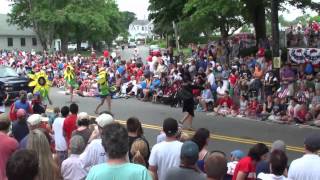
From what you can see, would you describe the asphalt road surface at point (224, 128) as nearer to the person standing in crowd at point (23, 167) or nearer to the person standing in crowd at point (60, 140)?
the person standing in crowd at point (60, 140)

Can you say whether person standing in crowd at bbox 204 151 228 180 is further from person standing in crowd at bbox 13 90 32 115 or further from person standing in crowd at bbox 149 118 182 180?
person standing in crowd at bbox 13 90 32 115

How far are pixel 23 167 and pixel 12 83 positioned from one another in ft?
64.0

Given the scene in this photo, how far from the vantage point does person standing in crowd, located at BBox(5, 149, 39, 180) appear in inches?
171

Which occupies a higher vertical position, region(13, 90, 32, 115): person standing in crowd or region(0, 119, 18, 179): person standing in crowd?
region(13, 90, 32, 115): person standing in crowd

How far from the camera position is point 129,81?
25844mm

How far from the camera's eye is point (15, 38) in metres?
83.1

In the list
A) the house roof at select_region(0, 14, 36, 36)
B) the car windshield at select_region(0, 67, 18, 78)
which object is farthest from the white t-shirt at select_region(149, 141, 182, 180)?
the house roof at select_region(0, 14, 36, 36)

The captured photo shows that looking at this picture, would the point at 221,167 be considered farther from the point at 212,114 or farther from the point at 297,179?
the point at 212,114

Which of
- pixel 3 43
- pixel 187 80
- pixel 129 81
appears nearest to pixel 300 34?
pixel 129 81

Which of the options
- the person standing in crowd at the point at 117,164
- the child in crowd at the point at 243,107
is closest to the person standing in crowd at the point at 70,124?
the person standing in crowd at the point at 117,164

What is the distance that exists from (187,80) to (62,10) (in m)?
47.8

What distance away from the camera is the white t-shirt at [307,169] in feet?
20.6

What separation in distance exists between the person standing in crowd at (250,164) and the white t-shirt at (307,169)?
57 centimetres

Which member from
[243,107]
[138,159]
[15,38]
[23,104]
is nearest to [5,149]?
[138,159]
